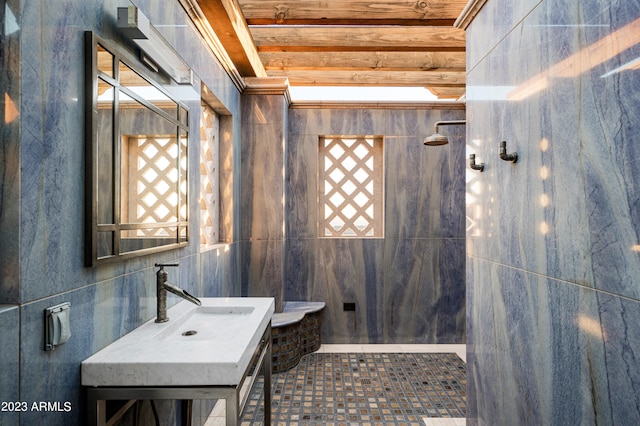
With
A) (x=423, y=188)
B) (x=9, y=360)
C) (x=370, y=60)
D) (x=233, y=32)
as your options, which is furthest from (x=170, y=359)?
(x=423, y=188)

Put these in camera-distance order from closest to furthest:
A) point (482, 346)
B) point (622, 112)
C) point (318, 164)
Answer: point (622, 112) < point (482, 346) < point (318, 164)

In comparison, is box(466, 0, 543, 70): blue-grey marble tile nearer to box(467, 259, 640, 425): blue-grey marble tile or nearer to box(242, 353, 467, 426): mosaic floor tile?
box(467, 259, 640, 425): blue-grey marble tile

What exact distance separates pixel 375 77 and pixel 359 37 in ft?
2.28

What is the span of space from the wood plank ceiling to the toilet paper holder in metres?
1.63

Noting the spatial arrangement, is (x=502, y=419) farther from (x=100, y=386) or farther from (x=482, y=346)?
(x=100, y=386)

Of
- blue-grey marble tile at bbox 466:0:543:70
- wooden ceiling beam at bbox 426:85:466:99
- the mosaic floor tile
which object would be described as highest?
wooden ceiling beam at bbox 426:85:466:99

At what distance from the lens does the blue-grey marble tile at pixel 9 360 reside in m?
0.78

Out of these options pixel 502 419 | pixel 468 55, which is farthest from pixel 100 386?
pixel 468 55

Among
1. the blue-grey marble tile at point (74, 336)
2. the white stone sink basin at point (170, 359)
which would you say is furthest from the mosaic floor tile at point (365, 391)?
the blue-grey marble tile at point (74, 336)

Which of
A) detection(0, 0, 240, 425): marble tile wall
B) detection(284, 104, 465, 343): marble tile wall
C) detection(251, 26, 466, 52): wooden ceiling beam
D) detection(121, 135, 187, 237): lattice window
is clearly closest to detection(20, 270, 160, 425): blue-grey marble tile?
detection(0, 0, 240, 425): marble tile wall

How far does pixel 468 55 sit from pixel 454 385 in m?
2.09

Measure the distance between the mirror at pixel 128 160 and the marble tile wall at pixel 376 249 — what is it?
174 cm

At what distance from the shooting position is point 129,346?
1150 mm

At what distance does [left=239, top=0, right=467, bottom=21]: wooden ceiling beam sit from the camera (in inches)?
88.1
